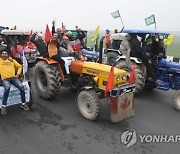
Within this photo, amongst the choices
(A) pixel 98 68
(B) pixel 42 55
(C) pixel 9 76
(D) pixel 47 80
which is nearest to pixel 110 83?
(A) pixel 98 68

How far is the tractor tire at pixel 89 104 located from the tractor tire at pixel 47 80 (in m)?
1.00

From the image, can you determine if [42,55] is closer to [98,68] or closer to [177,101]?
[98,68]

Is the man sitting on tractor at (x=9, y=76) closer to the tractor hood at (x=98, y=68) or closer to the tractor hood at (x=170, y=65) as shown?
the tractor hood at (x=98, y=68)

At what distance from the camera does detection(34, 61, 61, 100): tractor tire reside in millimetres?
7457

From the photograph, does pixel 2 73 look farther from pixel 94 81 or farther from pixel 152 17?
pixel 152 17

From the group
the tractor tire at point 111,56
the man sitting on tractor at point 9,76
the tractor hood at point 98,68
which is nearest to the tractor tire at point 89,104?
the tractor hood at point 98,68

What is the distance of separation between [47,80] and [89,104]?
1.60m

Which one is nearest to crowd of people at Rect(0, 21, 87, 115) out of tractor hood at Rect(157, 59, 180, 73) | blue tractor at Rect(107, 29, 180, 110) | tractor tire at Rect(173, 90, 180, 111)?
blue tractor at Rect(107, 29, 180, 110)

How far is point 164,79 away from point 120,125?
2897mm

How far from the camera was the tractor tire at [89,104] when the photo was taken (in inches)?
250

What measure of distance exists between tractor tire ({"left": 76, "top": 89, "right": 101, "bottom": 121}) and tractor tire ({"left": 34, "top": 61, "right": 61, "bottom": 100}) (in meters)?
1.00

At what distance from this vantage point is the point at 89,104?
6621 mm

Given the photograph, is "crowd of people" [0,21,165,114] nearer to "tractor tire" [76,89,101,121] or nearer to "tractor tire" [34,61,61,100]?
"tractor tire" [34,61,61,100]

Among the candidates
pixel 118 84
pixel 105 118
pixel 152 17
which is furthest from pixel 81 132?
pixel 152 17
